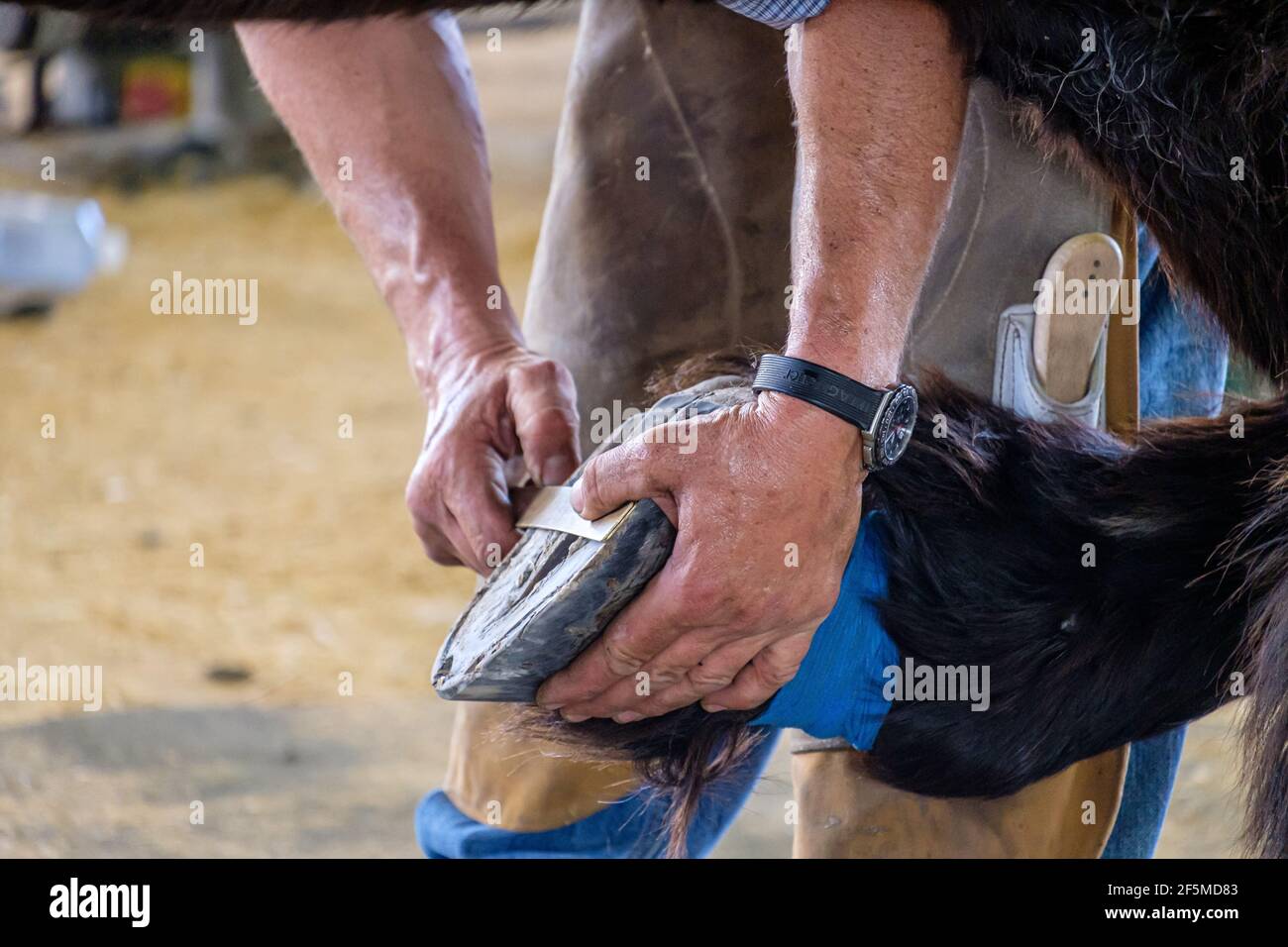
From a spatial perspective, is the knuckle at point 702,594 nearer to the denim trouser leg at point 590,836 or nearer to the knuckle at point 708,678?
the knuckle at point 708,678

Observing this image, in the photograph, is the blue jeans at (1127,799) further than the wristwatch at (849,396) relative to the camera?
Yes

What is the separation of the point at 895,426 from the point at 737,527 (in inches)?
3.9

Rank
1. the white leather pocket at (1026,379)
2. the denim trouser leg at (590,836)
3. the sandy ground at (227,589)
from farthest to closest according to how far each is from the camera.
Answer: the sandy ground at (227,589) → the denim trouser leg at (590,836) → the white leather pocket at (1026,379)

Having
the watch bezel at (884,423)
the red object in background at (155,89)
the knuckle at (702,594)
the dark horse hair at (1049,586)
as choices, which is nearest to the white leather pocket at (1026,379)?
the dark horse hair at (1049,586)

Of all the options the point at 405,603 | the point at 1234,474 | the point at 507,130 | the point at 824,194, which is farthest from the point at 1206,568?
the point at 507,130

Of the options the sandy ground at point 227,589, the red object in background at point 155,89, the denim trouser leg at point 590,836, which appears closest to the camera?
the denim trouser leg at point 590,836

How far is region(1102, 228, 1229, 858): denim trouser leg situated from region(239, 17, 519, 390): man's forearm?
44 cm

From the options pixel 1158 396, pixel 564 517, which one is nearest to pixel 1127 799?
pixel 1158 396

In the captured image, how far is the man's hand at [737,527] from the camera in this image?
66 cm

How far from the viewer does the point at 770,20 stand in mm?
691

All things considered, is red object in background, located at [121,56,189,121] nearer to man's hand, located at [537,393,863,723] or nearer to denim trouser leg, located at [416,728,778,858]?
denim trouser leg, located at [416,728,778,858]

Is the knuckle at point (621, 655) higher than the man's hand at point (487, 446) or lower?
lower

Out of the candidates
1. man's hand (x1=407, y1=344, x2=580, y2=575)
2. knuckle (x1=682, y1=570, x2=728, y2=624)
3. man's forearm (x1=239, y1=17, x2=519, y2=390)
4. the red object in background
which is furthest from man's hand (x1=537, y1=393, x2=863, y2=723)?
the red object in background

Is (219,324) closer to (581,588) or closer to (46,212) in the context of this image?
(46,212)
